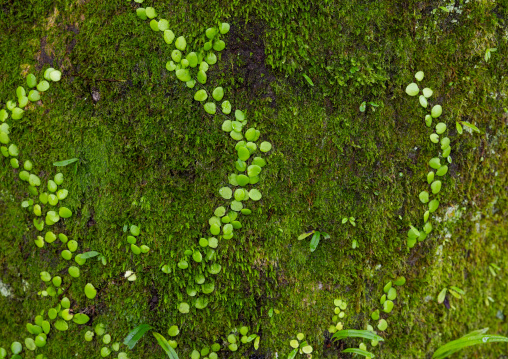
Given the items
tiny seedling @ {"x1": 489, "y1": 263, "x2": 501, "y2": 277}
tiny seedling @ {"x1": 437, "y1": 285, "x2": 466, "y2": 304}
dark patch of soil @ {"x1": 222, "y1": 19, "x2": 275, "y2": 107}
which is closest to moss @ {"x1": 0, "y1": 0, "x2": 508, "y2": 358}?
dark patch of soil @ {"x1": 222, "y1": 19, "x2": 275, "y2": 107}

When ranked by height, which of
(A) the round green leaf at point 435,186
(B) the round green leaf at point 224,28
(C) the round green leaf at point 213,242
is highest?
(B) the round green leaf at point 224,28

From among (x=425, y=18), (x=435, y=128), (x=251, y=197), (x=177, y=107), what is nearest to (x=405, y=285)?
(x=435, y=128)

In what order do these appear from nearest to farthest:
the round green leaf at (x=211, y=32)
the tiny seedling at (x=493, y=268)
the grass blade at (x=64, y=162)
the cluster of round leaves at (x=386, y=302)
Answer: the round green leaf at (x=211, y=32) → the grass blade at (x=64, y=162) → the cluster of round leaves at (x=386, y=302) → the tiny seedling at (x=493, y=268)

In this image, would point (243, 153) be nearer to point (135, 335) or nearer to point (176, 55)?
point (176, 55)

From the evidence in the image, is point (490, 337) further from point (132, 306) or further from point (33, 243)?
point (33, 243)

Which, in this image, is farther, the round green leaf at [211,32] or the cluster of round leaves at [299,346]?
the cluster of round leaves at [299,346]

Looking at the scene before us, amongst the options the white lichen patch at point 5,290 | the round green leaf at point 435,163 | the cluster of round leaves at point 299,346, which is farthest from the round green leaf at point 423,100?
the white lichen patch at point 5,290

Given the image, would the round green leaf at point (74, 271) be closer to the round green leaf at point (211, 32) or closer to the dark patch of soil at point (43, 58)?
the dark patch of soil at point (43, 58)
